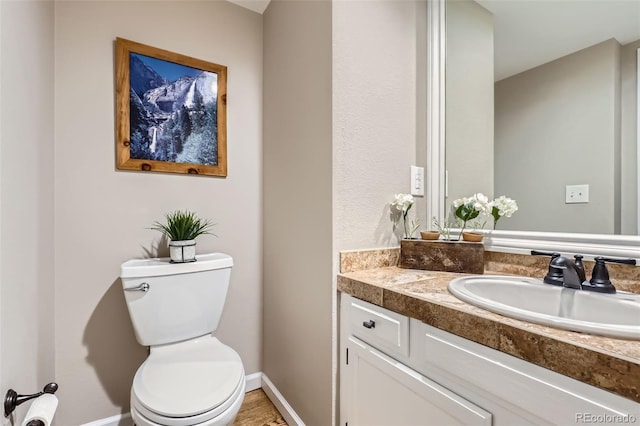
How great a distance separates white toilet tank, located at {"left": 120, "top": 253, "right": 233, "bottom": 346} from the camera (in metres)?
1.25

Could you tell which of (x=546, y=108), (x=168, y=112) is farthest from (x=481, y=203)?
(x=168, y=112)

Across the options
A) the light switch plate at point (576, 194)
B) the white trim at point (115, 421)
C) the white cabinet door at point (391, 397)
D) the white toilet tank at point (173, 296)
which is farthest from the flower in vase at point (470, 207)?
the white trim at point (115, 421)

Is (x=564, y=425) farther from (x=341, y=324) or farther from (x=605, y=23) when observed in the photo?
(x=605, y=23)

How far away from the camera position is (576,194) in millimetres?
1032

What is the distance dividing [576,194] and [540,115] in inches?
12.8

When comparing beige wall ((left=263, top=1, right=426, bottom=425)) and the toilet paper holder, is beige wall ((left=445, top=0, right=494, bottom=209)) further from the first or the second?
the toilet paper holder

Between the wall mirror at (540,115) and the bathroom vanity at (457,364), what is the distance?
458mm

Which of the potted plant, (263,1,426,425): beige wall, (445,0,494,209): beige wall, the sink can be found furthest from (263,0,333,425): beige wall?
(445,0,494,209): beige wall

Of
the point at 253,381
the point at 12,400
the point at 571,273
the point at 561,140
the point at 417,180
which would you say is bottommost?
the point at 253,381

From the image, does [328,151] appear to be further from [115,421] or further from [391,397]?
[115,421]

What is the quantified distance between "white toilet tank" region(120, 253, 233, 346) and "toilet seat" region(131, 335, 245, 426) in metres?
0.08

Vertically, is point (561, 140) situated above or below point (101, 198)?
above

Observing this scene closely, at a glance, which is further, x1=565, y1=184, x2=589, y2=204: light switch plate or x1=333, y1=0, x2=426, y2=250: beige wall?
x1=333, y1=0, x2=426, y2=250: beige wall

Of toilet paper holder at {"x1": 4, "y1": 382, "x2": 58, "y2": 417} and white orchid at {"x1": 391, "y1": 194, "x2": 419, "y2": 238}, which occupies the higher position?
white orchid at {"x1": 391, "y1": 194, "x2": 419, "y2": 238}
